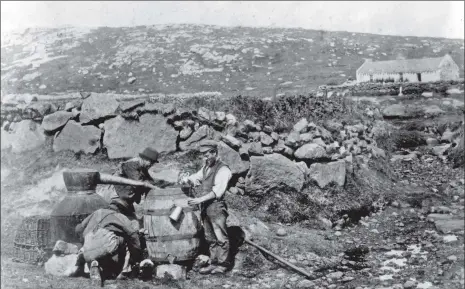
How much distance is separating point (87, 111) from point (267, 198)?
3624 millimetres

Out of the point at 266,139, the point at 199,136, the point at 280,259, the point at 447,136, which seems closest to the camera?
the point at 280,259

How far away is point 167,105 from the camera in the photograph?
24.0 ft

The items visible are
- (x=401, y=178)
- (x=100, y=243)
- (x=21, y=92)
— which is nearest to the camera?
(x=100, y=243)

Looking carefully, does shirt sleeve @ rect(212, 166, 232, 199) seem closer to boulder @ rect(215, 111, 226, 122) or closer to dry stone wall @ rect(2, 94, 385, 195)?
dry stone wall @ rect(2, 94, 385, 195)

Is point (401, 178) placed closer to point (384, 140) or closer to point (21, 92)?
point (384, 140)

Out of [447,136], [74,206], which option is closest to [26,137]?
[74,206]

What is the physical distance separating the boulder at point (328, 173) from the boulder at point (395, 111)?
372 centimetres

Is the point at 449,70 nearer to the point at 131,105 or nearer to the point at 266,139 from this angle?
the point at 266,139

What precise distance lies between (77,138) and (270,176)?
3595 millimetres

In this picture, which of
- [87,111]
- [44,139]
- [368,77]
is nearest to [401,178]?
[368,77]

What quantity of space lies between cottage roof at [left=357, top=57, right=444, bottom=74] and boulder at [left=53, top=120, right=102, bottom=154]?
555cm

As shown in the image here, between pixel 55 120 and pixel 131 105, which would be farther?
pixel 55 120

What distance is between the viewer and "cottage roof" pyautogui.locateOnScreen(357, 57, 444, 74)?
872cm

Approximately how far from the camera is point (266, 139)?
7.23 meters
